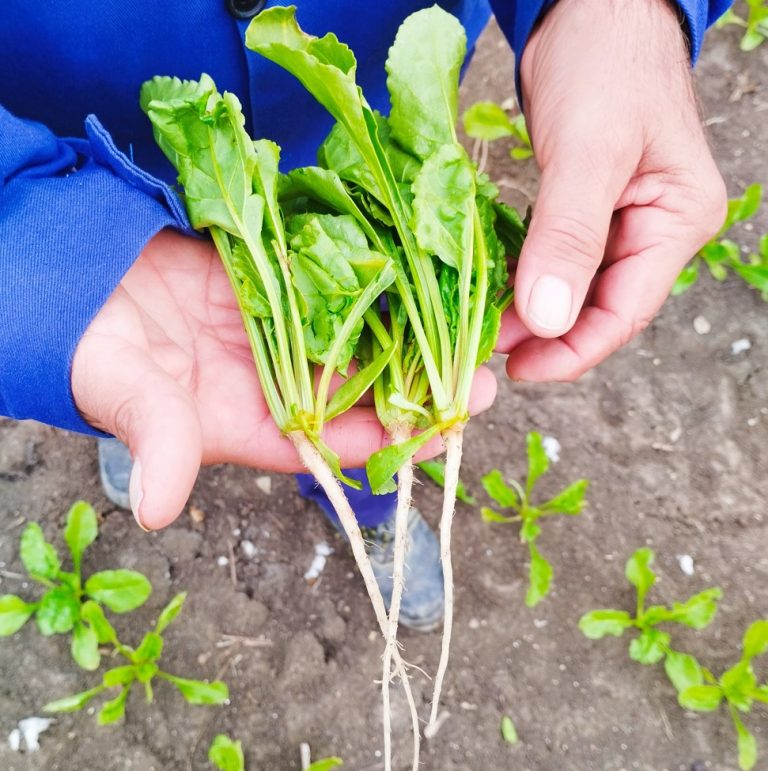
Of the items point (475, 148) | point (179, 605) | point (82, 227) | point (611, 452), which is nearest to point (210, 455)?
point (82, 227)

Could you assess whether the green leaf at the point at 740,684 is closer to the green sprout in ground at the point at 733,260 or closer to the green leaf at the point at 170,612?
the green sprout in ground at the point at 733,260

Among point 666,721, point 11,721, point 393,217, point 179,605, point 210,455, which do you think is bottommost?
point 666,721

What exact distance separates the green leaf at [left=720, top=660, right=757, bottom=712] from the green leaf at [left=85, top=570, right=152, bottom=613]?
1.55 m

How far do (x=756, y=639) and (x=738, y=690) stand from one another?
0.47ft

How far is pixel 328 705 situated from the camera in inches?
83.7

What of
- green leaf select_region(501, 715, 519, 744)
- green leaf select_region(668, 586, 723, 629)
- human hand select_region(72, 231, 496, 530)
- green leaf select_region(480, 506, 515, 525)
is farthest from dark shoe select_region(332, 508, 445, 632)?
human hand select_region(72, 231, 496, 530)

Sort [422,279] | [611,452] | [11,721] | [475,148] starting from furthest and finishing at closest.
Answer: [475,148], [611,452], [11,721], [422,279]

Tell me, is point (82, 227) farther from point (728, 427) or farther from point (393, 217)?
point (728, 427)

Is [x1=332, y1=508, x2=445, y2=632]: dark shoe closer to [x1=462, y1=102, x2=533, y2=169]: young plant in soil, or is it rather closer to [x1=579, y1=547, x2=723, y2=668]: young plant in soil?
[x1=579, y1=547, x2=723, y2=668]: young plant in soil

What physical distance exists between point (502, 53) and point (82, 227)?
2.37 metres

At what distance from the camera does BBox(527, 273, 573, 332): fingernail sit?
1316mm

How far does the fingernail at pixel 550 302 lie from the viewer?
1.32 m

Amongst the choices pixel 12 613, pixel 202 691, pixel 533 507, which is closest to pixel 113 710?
pixel 202 691

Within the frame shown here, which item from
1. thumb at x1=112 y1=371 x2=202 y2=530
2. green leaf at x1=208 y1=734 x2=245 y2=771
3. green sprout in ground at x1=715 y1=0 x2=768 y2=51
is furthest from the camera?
green sprout in ground at x1=715 y1=0 x2=768 y2=51
